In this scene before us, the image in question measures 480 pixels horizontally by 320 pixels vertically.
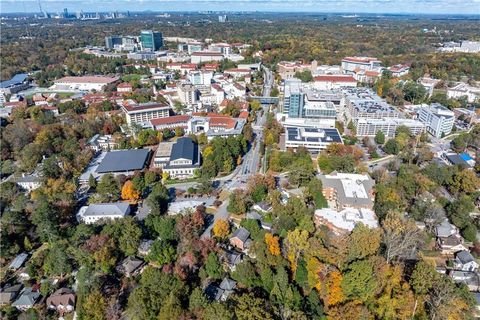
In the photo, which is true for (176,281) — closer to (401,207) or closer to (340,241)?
(340,241)

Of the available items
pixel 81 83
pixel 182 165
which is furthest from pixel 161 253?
pixel 81 83

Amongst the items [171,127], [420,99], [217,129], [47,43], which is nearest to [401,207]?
[217,129]

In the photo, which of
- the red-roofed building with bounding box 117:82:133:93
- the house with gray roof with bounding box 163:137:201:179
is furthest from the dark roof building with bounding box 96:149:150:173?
the red-roofed building with bounding box 117:82:133:93

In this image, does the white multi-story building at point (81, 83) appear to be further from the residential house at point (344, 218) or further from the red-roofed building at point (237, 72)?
the residential house at point (344, 218)

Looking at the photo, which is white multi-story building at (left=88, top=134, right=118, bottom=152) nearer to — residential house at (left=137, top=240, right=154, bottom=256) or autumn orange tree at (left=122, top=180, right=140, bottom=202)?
autumn orange tree at (left=122, top=180, right=140, bottom=202)

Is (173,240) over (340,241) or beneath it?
beneath

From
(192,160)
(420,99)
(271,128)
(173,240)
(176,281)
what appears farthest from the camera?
(420,99)
